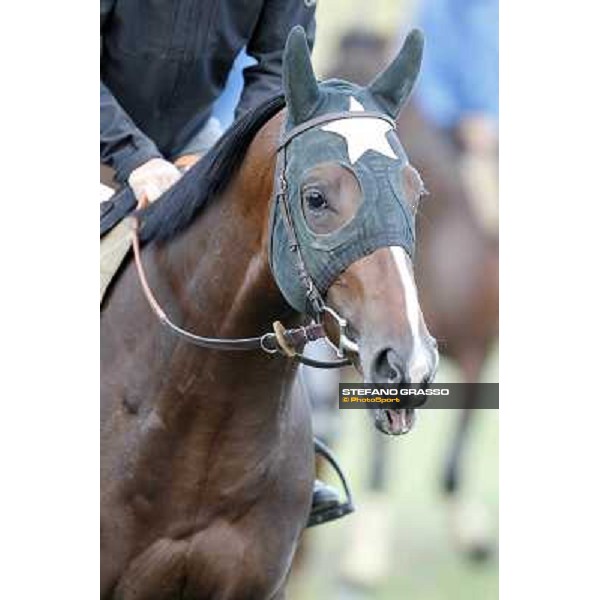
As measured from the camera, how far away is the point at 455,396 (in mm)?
3869

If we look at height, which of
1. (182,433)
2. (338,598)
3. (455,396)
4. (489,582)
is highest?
(182,433)

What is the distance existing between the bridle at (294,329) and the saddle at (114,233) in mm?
291

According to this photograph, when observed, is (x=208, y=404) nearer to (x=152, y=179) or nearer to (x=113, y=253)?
(x=113, y=253)

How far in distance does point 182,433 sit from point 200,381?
0.12 metres

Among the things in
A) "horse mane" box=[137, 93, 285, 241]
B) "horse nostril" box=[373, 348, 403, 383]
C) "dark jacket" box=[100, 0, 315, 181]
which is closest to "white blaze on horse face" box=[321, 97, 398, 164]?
"horse mane" box=[137, 93, 285, 241]

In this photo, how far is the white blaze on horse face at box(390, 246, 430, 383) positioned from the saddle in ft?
2.66

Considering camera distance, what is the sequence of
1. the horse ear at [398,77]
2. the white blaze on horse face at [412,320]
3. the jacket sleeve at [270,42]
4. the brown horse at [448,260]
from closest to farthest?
the white blaze on horse face at [412,320] < the horse ear at [398,77] < the jacket sleeve at [270,42] < the brown horse at [448,260]

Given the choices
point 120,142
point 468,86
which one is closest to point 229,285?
point 120,142

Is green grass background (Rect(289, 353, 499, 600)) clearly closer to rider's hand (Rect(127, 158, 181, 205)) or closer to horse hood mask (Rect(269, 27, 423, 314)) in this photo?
rider's hand (Rect(127, 158, 181, 205))

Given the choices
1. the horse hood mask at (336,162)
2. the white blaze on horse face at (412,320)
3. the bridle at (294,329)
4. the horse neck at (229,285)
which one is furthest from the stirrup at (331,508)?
the white blaze on horse face at (412,320)

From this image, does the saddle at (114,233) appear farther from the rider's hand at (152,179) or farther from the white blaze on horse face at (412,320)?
the white blaze on horse face at (412,320)

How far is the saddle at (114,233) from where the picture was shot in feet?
11.0
